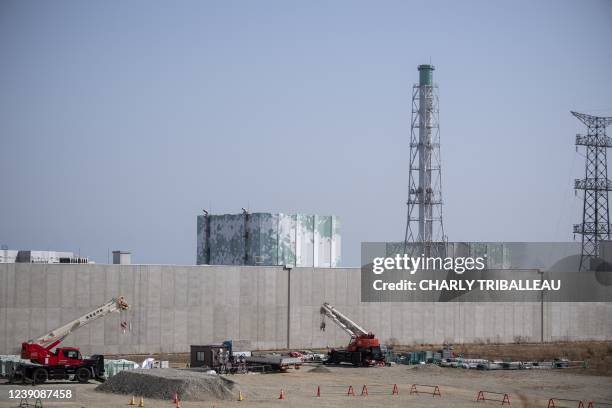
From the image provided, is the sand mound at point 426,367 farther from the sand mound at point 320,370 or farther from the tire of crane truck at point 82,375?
the tire of crane truck at point 82,375

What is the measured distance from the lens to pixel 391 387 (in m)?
53.2

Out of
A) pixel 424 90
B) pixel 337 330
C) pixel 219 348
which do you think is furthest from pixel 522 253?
pixel 219 348

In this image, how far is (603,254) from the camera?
342 ft

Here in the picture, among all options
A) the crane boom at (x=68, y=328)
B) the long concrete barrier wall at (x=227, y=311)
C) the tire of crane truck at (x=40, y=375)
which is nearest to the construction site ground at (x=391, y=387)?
the tire of crane truck at (x=40, y=375)

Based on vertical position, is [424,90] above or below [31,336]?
above

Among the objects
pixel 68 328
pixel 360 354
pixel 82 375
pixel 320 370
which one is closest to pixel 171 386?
pixel 82 375

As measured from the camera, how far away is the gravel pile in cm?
4612

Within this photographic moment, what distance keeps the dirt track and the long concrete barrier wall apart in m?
13.0

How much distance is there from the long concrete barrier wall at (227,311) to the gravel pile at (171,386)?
20055 mm

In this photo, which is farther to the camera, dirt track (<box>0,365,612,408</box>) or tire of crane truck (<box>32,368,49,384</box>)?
tire of crane truck (<box>32,368,49,384</box>)

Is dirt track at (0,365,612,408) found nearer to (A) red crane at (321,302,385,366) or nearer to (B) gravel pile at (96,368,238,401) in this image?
(B) gravel pile at (96,368,238,401)

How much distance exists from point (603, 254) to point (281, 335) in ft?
139

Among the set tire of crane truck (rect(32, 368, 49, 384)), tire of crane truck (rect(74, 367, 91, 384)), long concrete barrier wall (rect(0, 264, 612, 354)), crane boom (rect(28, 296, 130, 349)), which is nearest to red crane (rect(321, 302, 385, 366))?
long concrete barrier wall (rect(0, 264, 612, 354))

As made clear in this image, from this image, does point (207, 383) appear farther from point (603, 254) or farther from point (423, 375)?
point (603, 254)
